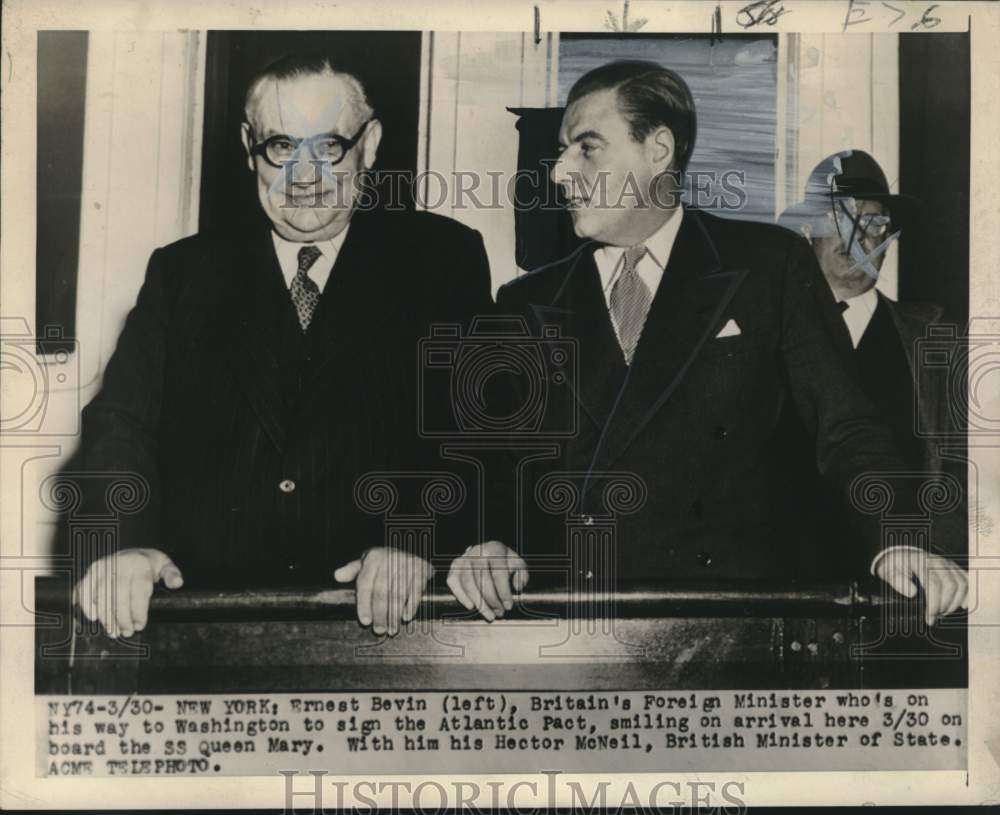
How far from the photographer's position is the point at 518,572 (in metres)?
1.88

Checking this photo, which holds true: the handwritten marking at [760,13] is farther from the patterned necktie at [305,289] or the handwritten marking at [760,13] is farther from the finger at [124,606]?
the finger at [124,606]

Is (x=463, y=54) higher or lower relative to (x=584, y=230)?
higher

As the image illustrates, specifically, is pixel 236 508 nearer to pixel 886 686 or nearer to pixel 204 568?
pixel 204 568

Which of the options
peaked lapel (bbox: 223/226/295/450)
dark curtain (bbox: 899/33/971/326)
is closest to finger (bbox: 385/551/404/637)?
peaked lapel (bbox: 223/226/295/450)

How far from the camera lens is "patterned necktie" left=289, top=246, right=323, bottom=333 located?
190 centimetres

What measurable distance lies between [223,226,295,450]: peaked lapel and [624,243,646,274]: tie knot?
0.59m

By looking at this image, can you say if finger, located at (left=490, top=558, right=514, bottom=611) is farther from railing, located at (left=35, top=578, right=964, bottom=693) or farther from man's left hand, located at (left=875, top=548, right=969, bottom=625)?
man's left hand, located at (left=875, top=548, right=969, bottom=625)

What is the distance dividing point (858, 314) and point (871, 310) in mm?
24

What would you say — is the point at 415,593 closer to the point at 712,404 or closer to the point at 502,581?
the point at 502,581

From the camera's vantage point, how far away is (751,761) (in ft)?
6.24

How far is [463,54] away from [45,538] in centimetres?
111

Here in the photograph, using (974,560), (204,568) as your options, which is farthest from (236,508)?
(974,560)

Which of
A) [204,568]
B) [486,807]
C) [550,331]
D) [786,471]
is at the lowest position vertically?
[486,807]

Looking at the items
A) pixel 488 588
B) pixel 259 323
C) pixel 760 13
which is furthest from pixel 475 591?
pixel 760 13
